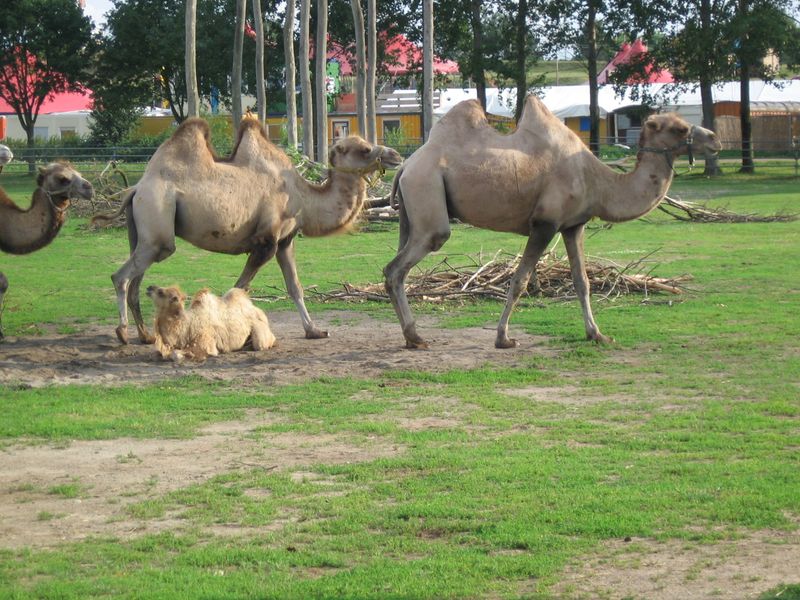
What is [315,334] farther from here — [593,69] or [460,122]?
[593,69]

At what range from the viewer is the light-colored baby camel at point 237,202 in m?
11.1

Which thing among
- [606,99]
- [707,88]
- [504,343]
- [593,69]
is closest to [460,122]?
[504,343]

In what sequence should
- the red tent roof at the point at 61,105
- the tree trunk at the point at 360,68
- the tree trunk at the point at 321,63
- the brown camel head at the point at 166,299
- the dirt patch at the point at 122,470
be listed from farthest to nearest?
the red tent roof at the point at 61,105, the tree trunk at the point at 360,68, the tree trunk at the point at 321,63, the brown camel head at the point at 166,299, the dirt patch at the point at 122,470

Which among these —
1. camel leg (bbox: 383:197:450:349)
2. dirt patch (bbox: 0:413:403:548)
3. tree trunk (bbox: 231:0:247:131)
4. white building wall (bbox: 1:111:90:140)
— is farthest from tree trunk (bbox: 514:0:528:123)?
dirt patch (bbox: 0:413:403:548)

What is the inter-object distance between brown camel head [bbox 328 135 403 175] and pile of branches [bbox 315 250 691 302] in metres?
2.53

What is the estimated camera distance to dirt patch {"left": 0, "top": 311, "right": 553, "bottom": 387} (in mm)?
10156

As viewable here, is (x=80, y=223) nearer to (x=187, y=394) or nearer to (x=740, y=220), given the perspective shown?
(x=740, y=220)

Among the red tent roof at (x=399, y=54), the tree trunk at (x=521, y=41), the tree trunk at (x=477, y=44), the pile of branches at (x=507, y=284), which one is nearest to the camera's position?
the pile of branches at (x=507, y=284)

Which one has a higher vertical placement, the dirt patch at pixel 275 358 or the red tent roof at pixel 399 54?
the red tent roof at pixel 399 54

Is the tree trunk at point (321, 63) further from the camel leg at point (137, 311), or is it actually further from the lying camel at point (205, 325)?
the lying camel at point (205, 325)

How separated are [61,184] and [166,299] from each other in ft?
7.49

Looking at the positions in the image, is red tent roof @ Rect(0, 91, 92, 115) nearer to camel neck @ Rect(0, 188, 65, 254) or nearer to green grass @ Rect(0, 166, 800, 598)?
green grass @ Rect(0, 166, 800, 598)

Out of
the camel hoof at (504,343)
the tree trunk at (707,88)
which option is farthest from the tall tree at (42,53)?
the camel hoof at (504,343)

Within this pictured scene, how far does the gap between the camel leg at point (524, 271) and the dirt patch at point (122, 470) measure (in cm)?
320
